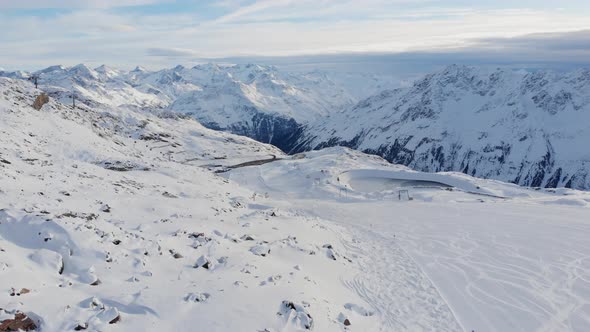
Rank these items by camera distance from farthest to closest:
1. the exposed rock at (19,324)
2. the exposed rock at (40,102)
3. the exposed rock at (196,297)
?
the exposed rock at (40,102)
the exposed rock at (196,297)
the exposed rock at (19,324)

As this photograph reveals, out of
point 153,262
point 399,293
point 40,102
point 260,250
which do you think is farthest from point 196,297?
point 40,102

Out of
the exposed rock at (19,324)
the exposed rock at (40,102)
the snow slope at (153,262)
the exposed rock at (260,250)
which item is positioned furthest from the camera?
the exposed rock at (40,102)

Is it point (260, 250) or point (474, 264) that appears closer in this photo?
point (260, 250)

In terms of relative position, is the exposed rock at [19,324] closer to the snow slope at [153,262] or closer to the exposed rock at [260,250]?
the snow slope at [153,262]

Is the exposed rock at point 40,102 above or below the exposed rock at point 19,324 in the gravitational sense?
above

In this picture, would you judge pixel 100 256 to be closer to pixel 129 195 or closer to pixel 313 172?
pixel 129 195

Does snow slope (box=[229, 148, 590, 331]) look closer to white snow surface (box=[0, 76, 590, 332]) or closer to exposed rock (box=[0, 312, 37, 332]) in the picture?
white snow surface (box=[0, 76, 590, 332])

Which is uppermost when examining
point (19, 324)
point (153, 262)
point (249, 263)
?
point (19, 324)

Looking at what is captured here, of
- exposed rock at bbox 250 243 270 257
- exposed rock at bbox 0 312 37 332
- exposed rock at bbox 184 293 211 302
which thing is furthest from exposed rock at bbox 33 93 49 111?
exposed rock at bbox 0 312 37 332

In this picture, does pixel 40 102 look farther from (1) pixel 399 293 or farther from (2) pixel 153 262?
(1) pixel 399 293

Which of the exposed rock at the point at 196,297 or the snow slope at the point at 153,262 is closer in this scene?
the snow slope at the point at 153,262

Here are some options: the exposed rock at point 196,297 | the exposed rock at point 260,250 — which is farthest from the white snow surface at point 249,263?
the exposed rock at point 260,250
